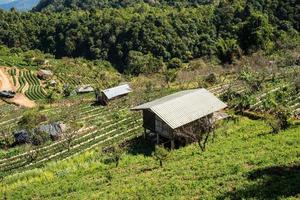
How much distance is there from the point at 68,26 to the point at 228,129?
13454 centimetres

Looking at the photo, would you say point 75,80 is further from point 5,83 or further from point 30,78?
point 5,83

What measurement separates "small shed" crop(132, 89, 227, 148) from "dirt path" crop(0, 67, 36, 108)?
168 feet

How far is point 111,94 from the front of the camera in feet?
239

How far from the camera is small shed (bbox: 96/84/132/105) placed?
71.5 m

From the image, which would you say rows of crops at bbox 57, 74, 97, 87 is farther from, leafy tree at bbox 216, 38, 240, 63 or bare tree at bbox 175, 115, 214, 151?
bare tree at bbox 175, 115, 214, 151

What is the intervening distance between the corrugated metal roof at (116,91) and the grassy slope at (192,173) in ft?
95.1

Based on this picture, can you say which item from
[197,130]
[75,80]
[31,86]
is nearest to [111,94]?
[197,130]

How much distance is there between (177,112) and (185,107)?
1.24 m

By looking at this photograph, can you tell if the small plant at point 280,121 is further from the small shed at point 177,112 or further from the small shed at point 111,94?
the small shed at point 111,94

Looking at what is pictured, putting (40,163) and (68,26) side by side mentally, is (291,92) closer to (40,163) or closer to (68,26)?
(40,163)

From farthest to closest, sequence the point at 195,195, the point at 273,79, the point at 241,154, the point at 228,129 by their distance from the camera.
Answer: the point at 273,79, the point at 228,129, the point at 241,154, the point at 195,195

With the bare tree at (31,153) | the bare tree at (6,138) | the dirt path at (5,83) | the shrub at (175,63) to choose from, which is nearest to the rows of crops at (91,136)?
the bare tree at (31,153)

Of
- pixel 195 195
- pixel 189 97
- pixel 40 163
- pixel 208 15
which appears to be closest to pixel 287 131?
pixel 189 97

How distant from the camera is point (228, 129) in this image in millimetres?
43438
